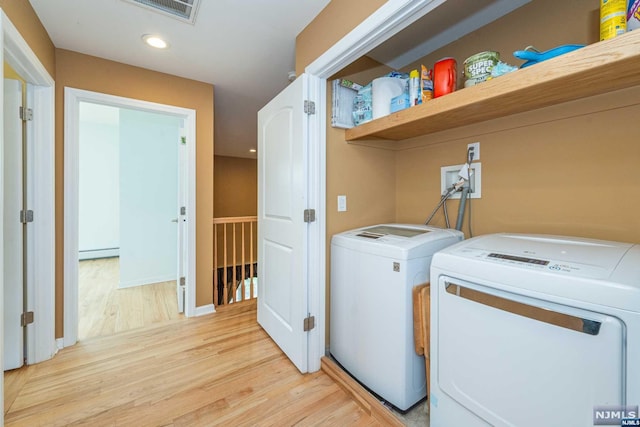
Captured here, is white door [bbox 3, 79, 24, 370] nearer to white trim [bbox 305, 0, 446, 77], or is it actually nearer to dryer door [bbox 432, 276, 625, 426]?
white trim [bbox 305, 0, 446, 77]

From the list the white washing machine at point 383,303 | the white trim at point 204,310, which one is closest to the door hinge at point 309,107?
the white washing machine at point 383,303

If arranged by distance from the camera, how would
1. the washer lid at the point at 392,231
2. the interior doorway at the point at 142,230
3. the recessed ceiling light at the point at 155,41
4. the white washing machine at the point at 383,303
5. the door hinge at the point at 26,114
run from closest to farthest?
1. the white washing machine at the point at 383,303
2. the washer lid at the point at 392,231
3. the door hinge at the point at 26,114
4. the recessed ceiling light at the point at 155,41
5. the interior doorway at the point at 142,230

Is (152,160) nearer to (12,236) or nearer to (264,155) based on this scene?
(12,236)

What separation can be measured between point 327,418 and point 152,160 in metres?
3.82

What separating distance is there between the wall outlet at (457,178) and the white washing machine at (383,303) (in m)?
0.34

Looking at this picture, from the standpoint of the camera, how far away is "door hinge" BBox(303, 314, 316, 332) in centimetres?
169

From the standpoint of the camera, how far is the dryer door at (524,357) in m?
0.70

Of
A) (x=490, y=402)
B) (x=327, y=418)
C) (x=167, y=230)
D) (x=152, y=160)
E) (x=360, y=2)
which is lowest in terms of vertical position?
(x=327, y=418)

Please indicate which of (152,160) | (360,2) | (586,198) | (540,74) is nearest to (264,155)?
(360,2)

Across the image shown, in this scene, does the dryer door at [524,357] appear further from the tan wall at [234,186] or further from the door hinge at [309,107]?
the tan wall at [234,186]

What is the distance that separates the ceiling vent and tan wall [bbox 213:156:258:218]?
5.21m

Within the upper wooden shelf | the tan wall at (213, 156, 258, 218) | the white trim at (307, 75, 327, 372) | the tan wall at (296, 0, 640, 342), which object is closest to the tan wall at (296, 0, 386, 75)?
the tan wall at (296, 0, 640, 342)

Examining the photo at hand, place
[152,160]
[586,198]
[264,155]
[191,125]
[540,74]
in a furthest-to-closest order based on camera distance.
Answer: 1. [152,160]
2. [191,125]
3. [264,155]
4. [586,198]
5. [540,74]

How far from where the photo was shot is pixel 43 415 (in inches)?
53.9
